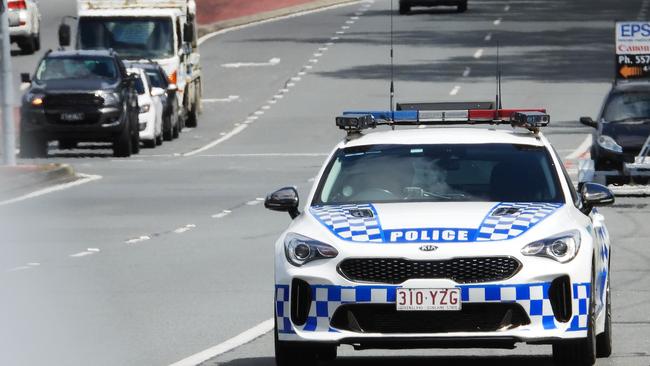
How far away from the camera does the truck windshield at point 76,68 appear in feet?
129

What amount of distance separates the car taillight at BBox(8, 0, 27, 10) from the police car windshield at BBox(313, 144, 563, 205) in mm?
46945

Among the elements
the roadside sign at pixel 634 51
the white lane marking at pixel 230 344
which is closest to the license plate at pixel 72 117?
the roadside sign at pixel 634 51

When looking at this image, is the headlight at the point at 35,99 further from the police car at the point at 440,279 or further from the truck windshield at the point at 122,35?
the police car at the point at 440,279

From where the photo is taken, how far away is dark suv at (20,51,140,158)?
1508 inches

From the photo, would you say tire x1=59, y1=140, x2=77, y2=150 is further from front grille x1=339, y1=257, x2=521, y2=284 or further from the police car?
front grille x1=339, y1=257, x2=521, y2=284

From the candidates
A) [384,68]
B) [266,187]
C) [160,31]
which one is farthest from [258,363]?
[384,68]

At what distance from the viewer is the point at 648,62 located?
3778 cm

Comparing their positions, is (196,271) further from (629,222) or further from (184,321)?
(629,222)

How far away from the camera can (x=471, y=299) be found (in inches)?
430

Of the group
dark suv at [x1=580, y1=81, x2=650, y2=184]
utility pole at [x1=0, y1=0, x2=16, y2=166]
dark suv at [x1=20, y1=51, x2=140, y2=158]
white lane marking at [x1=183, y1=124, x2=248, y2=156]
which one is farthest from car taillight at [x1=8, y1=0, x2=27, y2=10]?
dark suv at [x1=580, y1=81, x2=650, y2=184]

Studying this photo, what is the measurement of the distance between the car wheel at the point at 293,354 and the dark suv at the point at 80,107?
27057mm

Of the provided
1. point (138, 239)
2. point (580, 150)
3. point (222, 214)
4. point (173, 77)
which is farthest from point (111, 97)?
point (138, 239)

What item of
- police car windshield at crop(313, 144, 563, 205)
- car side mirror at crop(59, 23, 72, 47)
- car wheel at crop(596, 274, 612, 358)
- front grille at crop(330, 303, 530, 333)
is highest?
police car windshield at crop(313, 144, 563, 205)

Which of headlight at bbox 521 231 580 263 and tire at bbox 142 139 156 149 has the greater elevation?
headlight at bbox 521 231 580 263
